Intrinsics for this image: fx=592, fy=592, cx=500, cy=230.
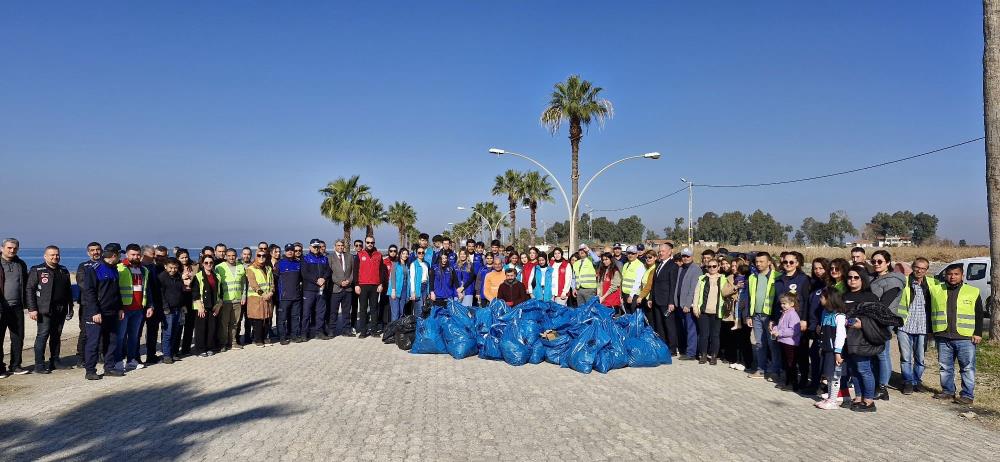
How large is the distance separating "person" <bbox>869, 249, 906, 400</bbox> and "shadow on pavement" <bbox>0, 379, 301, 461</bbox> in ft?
23.9

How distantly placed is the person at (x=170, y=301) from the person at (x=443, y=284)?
4.71 metres

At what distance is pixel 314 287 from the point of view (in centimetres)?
1162

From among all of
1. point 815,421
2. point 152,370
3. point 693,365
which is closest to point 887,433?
point 815,421

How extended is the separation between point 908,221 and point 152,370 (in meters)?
152

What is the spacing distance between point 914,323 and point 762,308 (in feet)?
6.13

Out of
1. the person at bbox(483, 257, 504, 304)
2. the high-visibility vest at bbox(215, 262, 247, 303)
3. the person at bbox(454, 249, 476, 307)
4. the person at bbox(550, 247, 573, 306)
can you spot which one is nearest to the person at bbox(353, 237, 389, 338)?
the person at bbox(454, 249, 476, 307)

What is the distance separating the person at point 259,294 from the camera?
11.0 metres

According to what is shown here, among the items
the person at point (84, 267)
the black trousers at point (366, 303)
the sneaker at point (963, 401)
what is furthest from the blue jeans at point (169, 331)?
the sneaker at point (963, 401)

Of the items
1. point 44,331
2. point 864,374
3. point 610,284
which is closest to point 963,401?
point 864,374

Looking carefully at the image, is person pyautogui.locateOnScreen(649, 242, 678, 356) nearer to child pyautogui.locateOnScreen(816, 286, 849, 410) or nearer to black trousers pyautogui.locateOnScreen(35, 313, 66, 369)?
child pyautogui.locateOnScreen(816, 286, 849, 410)

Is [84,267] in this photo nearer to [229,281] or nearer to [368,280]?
[229,281]

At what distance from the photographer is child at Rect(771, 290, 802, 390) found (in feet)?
25.9

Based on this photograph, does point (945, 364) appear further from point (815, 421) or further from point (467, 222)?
point (467, 222)

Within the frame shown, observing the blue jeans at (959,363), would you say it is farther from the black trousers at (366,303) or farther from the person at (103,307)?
the person at (103,307)
